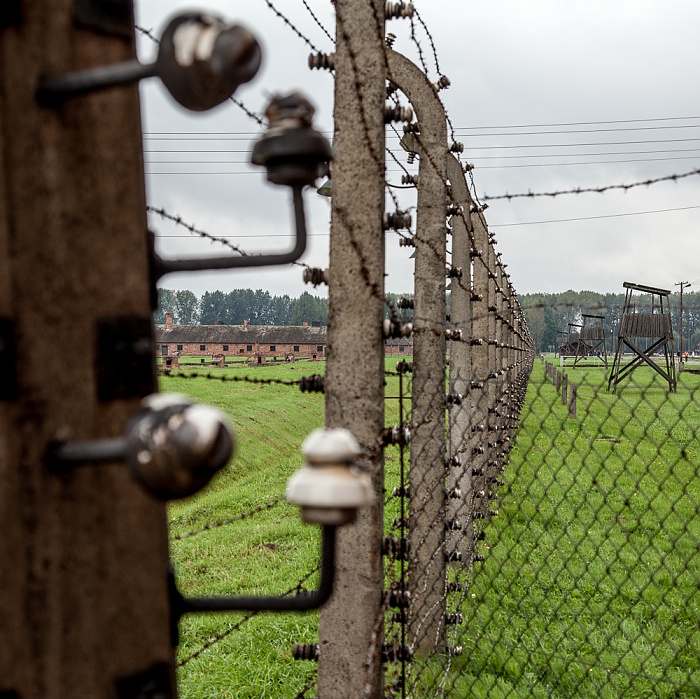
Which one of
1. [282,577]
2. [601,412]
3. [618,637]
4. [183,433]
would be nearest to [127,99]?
[183,433]

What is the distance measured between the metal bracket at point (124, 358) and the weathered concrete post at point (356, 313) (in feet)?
4.35

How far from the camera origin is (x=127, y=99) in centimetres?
114

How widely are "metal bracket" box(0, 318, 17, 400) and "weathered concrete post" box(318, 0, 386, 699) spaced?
58.7 inches

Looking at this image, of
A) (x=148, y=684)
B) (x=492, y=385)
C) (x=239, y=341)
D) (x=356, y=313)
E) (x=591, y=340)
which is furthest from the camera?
(x=239, y=341)

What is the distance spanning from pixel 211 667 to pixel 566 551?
367cm

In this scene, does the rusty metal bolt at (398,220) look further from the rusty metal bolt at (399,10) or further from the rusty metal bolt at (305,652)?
the rusty metal bolt at (305,652)

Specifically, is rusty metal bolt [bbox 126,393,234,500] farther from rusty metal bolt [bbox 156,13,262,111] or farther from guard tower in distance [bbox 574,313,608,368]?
guard tower in distance [bbox 574,313,608,368]

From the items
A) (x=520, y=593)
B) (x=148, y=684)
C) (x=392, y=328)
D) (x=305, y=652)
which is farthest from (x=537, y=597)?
(x=148, y=684)

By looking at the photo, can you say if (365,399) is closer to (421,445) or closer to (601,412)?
(421,445)

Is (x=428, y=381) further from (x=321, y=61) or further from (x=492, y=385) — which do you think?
(x=492, y=385)

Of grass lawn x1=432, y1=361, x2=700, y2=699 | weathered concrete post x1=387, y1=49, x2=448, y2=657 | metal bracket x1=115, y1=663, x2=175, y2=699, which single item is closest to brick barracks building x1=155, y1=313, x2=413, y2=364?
grass lawn x1=432, y1=361, x2=700, y2=699

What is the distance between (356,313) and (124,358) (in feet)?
4.53

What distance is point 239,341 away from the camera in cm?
7119

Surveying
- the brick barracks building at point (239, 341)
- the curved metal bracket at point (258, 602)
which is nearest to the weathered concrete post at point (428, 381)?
the curved metal bracket at point (258, 602)
